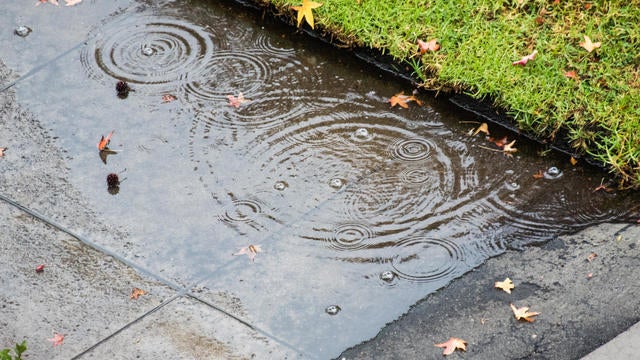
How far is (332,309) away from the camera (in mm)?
3645

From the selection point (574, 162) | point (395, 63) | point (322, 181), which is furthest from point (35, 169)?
point (574, 162)

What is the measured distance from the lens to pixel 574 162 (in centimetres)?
439

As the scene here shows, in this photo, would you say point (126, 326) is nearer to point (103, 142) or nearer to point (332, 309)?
point (332, 309)

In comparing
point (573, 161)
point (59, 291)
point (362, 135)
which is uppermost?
point (573, 161)

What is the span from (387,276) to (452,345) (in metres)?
0.48

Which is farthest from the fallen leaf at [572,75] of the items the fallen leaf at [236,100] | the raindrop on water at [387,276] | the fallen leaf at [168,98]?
the fallen leaf at [168,98]

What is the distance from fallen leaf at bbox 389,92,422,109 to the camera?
479cm

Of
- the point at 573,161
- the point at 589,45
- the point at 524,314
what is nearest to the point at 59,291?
the point at 524,314

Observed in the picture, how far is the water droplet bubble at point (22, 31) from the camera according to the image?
5.45 meters

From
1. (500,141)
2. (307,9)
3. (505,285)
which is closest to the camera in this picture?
(505,285)

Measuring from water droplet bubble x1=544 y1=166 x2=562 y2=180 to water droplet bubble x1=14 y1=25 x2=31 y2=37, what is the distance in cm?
345

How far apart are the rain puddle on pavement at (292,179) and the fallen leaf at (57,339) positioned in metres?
0.53

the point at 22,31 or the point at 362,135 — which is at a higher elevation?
the point at 362,135

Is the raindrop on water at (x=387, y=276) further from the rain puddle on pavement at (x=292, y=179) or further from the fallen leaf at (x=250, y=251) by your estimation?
the fallen leaf at (x=250, y=251)
